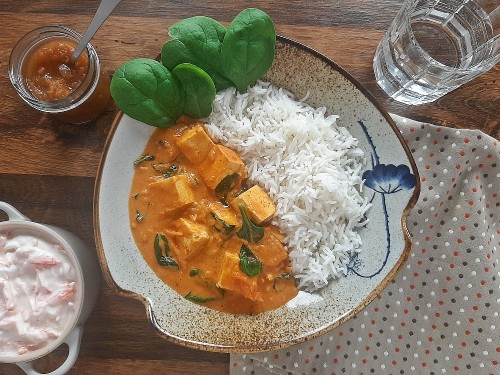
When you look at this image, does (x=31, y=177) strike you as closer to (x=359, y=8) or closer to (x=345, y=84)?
(x=345, y=84)

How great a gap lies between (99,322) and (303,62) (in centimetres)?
132

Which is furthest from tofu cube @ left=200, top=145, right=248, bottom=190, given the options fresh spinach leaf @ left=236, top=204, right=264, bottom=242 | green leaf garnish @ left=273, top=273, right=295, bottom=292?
green leaf garnish @ left=273, top=273, right=295, bottom=292

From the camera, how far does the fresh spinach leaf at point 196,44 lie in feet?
6.81

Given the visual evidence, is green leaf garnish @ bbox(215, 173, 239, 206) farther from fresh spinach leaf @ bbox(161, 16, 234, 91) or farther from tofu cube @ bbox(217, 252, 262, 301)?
fresh spinach leaf @ bbox(161, 16, 234, 91)

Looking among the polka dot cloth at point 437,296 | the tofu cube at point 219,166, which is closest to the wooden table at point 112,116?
the polka dot cloth at point 437,296

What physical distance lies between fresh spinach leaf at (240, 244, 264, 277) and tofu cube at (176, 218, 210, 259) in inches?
5.6

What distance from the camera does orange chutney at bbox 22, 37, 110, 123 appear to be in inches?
85.6

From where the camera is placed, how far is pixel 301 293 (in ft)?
7.12

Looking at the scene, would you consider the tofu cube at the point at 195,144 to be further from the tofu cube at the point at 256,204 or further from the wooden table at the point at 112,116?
the wooden table at the point at 112,116

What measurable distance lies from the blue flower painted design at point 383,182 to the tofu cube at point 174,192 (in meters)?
0.68

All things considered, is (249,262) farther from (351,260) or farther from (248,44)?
(248,44)

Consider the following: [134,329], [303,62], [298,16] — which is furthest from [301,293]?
[298,16]

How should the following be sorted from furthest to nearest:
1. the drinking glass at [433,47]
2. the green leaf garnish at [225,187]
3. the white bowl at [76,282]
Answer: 1. the drinking glass at [433,47]
2. the green leaf garnish at [225,187]
3. the white bowl at [76,282]

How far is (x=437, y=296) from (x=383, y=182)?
1.81ft
